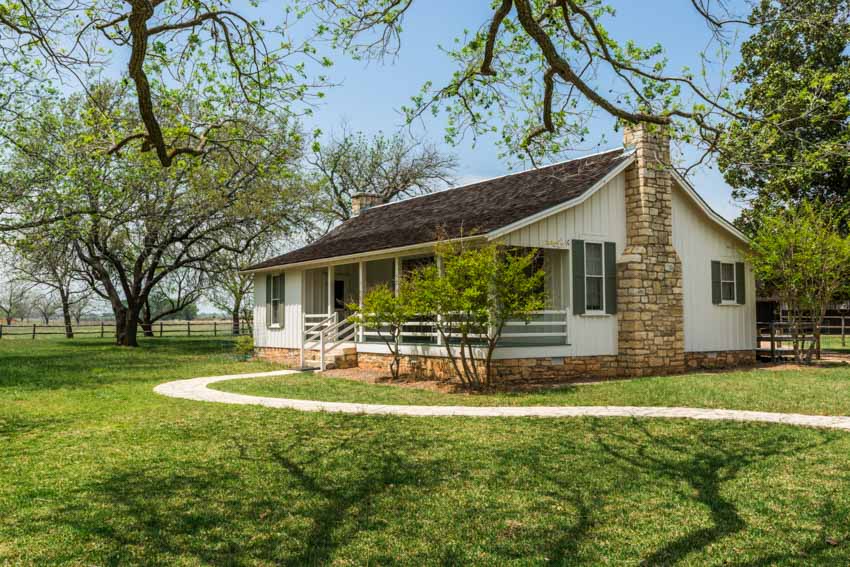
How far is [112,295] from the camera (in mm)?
30078

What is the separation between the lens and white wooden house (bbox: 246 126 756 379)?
1455 cm

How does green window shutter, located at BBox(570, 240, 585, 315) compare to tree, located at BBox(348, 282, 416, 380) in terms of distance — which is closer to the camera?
tree, located at BBox(348, 282, 416, 380)

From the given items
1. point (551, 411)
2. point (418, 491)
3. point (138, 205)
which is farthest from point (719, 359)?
point (138, 205)

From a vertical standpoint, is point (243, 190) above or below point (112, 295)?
above

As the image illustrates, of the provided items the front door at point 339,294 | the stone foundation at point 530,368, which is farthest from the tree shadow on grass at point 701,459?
the front door at point 339,294

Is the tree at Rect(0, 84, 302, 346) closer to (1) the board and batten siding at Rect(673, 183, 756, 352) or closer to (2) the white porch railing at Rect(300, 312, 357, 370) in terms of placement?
(2) the white porch railing at Rect(300, 312, 357, 370)

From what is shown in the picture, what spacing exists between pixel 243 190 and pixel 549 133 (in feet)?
66.6

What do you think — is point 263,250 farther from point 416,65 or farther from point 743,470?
point 743,470

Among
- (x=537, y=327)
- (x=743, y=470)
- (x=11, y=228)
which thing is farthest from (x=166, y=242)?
(x=743, y=470)

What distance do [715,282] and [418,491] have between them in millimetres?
14039

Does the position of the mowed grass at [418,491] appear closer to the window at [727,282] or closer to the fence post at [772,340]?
the window at [727,282]

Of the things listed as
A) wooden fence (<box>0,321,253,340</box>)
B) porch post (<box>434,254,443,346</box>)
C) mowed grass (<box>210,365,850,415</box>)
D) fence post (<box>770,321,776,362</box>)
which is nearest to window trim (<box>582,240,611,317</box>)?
mowed grass (<box>210,365,850,415</box>)

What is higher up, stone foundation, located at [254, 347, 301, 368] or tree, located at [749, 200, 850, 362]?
tree, located at [749, 200, 850, 362]

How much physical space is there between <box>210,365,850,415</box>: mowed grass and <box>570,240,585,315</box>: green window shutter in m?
2.02
